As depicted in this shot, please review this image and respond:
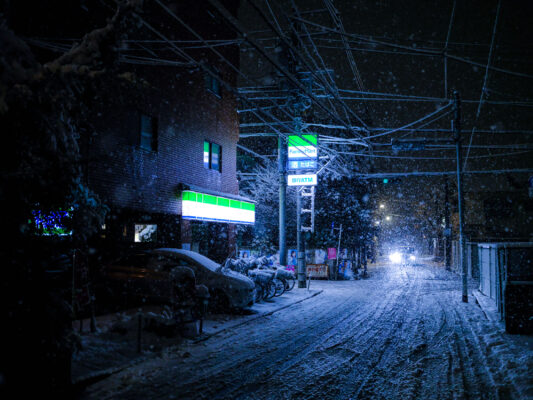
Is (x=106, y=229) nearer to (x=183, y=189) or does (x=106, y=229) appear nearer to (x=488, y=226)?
(x=183, y=189)

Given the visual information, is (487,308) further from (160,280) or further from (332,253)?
(332,253)

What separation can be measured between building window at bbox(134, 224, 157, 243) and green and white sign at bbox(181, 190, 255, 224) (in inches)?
51.6

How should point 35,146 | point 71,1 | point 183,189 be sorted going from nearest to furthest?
point 35,146
point 71,1
point 183,189

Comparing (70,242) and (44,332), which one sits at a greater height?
(70,242)

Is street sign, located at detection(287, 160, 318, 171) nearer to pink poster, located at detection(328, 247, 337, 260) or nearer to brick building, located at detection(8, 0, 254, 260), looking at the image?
brick building, located at detection(8, 0, 254, 260)

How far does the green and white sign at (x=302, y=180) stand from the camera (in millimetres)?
21938

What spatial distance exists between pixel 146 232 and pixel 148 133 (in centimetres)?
399

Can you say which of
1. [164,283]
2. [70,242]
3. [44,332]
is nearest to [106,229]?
[164,283]

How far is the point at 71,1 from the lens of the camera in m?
11.5

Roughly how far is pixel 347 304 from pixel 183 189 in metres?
7.68

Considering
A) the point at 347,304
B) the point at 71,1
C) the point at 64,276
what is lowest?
the point at 347,304

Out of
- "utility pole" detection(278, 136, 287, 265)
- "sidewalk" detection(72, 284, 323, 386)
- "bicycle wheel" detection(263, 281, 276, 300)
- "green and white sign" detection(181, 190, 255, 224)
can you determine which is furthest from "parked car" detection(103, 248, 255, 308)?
"utility pole" detection(278, 136, 287, 265)

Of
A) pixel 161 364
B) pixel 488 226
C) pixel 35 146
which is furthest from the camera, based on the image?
pixel 488 226

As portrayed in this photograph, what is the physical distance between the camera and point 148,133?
15.2m
